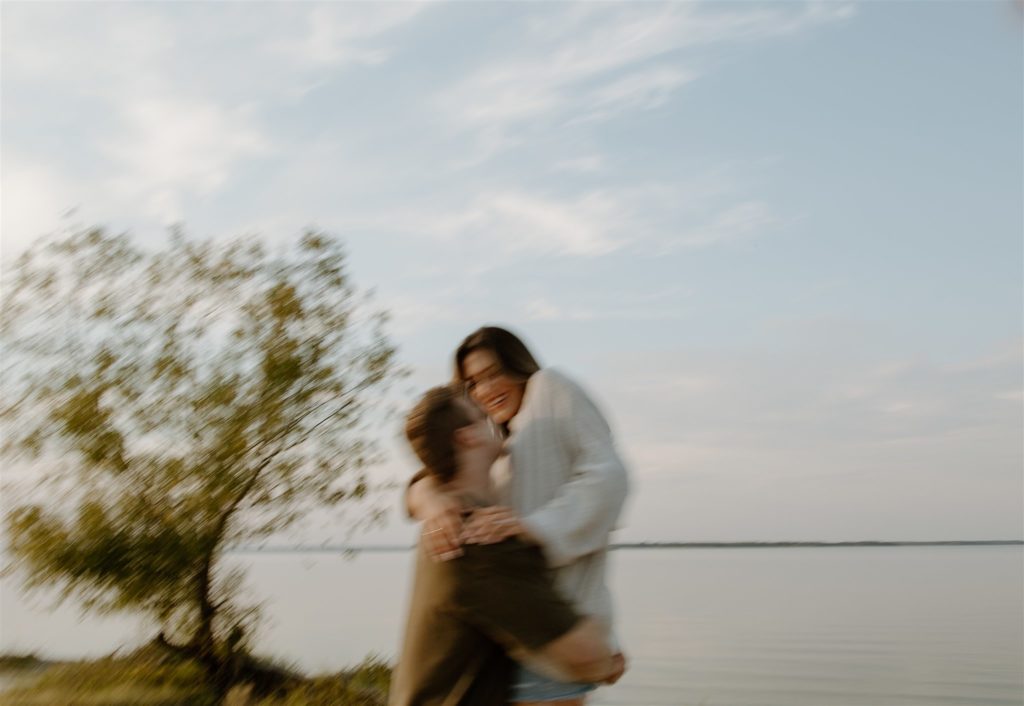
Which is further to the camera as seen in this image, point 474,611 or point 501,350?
point 501,350

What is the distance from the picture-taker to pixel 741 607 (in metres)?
33.7

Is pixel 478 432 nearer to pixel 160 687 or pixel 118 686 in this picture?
pixel 160 687

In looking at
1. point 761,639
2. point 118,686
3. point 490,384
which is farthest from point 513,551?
point 761,639

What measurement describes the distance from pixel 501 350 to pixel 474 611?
80cm

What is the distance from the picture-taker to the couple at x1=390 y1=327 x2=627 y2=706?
8.23 feet

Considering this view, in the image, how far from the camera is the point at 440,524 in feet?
8.39

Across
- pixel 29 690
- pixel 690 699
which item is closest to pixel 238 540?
pixel 29 690

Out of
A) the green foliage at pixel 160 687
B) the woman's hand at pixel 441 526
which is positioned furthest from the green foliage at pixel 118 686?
the woman's hand at pixel 441 526

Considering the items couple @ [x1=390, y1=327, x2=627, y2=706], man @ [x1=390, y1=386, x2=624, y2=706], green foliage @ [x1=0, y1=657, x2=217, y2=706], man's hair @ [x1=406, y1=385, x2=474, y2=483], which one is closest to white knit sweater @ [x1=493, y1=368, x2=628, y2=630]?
couple @ [x1=390, y1=327, x2=627, y2=706]

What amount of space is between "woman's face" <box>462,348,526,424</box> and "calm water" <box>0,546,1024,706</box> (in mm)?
8663

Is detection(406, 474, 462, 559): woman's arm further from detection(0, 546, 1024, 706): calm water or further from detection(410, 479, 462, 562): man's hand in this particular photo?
detection(0, 546, 1024, 706): calm water

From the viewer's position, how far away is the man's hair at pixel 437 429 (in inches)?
102

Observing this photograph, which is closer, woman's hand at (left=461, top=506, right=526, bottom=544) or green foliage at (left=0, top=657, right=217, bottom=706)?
woman's hand at (left=461, top=506, right=526, bottom=544)

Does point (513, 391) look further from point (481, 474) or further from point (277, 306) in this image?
point (277, 306)
